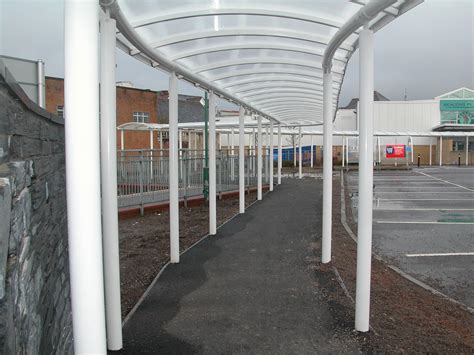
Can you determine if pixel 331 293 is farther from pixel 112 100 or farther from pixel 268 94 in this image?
pixel 268 94

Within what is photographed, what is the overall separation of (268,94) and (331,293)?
5.46 meters

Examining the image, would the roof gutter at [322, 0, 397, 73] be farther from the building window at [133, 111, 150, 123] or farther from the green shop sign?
the green shop sign

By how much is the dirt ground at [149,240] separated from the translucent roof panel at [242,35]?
2.94 meters

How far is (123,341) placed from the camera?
3824mm

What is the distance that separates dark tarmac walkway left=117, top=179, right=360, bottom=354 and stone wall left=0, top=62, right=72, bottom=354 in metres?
0.98

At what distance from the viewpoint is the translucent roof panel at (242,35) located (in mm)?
4188

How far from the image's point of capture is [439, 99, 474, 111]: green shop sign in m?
43.2

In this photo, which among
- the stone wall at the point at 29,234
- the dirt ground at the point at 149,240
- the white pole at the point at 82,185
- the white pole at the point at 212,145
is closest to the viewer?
the stone wall at the point at 29,234

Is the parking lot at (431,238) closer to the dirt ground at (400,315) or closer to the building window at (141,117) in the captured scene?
the dirt ground at (400,315)

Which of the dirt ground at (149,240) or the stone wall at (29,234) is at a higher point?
the stone wall at (29,234)

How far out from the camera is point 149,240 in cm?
838

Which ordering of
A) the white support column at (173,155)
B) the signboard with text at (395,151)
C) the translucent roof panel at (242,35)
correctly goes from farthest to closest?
1. the signboard with text at (395,151)
2. the white support column at (173,155)
3. the translucent roof panel at (242,35)

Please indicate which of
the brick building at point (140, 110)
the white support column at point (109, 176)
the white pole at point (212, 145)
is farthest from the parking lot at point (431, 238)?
the brick building at point (140, 110)

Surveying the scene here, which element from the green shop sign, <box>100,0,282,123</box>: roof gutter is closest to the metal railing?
<box>100,0,282,123</box>: roof gutter
